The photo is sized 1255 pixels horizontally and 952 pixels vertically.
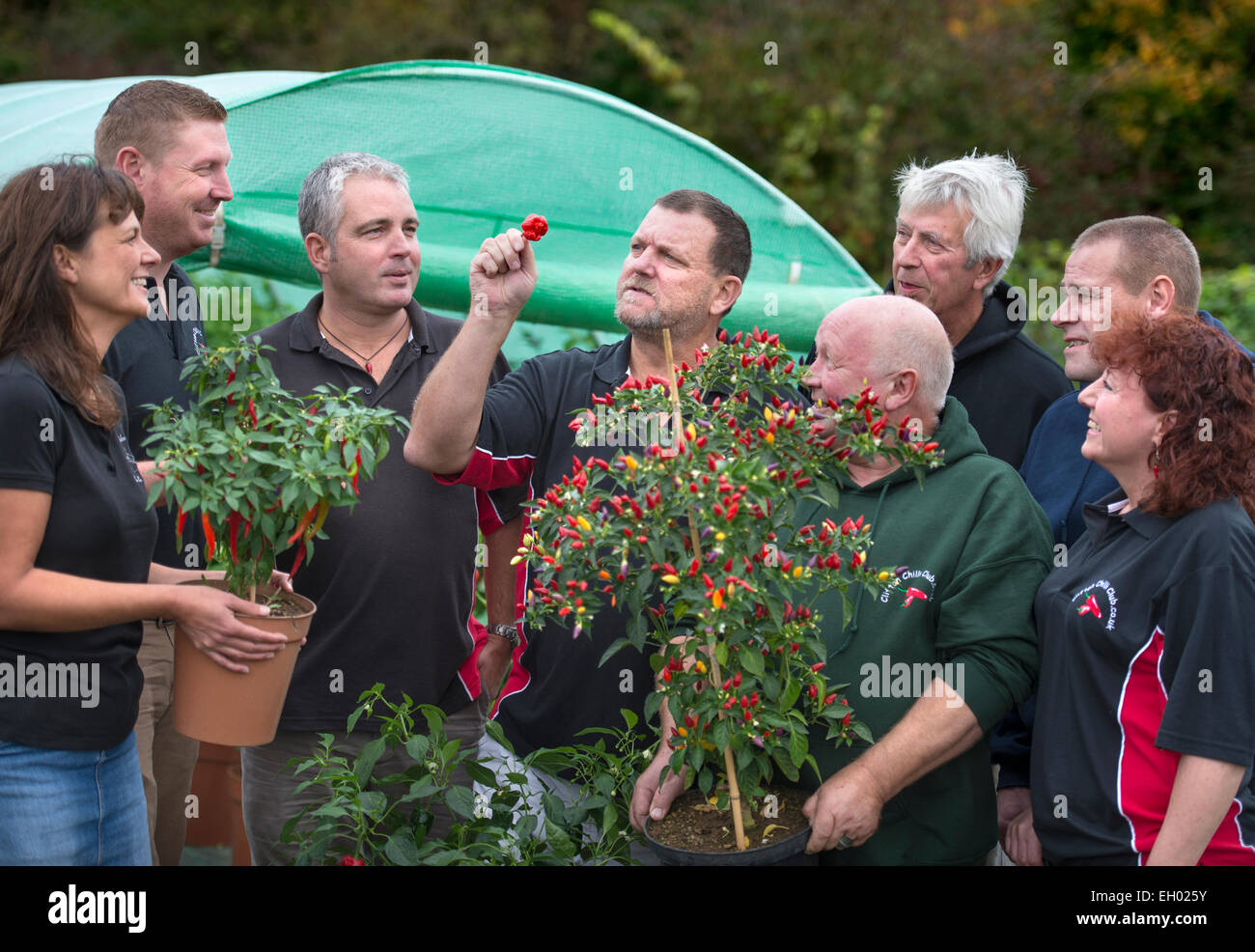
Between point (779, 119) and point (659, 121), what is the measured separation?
7430 mm

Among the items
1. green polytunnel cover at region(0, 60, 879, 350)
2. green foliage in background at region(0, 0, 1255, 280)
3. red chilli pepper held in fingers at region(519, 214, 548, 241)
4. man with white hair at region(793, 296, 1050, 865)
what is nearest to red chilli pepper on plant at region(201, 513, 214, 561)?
red chilli pepper held in fingers at region(519, 214, 548, 241)

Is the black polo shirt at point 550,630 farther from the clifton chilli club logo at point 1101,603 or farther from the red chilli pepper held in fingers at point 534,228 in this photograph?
the clifton chilli club logo at point 1101,603

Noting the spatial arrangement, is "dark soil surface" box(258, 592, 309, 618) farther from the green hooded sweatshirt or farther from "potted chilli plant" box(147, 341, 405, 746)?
the green hooded sweatshirt

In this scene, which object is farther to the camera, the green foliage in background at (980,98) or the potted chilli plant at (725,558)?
the green foliage in background at (980,98)

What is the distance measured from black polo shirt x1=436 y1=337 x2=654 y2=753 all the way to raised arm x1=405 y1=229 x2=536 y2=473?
170mm

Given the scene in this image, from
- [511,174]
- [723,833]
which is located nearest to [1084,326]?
[723,833]

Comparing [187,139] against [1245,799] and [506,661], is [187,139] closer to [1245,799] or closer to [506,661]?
[506,661]

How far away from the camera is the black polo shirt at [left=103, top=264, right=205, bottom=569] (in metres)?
3.60

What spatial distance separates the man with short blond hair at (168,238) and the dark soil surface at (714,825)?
5.55 ft

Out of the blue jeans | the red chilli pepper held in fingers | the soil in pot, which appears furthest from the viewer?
the red chilli pepper held in fingers

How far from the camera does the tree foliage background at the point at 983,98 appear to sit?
12266 mm

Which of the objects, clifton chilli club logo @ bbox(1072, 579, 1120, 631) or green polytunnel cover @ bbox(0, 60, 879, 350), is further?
green polytunnel cover @ bbox(0, 60, 879, 350)

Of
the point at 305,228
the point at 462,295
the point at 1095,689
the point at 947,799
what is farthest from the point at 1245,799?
the point at 462,295

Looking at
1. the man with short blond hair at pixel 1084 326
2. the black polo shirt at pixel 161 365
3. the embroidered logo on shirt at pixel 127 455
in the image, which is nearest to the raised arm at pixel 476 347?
the embroidered logo on shirt at pixel 127 455
